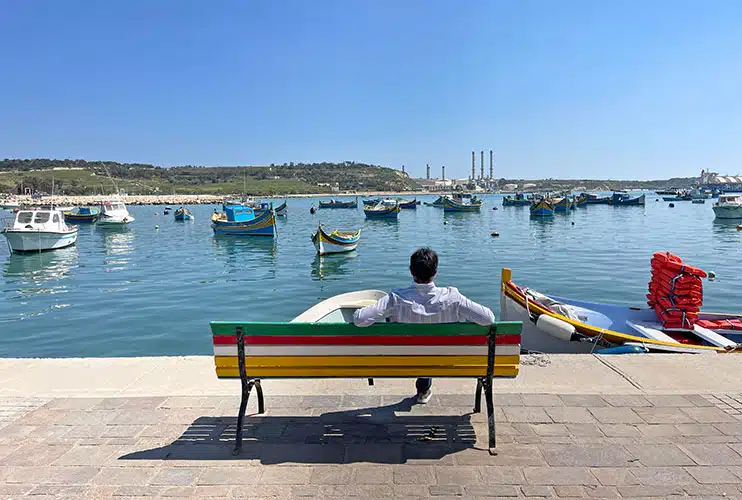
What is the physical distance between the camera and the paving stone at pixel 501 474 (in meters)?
3.55

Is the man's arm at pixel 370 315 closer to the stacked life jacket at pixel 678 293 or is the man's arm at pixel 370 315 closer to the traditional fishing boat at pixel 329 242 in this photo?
the stacked life jacket at pixel 678 293

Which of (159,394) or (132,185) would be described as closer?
(159,394)

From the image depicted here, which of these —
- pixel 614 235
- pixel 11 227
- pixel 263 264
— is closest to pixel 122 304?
pixel 263 264

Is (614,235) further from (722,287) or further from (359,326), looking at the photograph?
(359,326)

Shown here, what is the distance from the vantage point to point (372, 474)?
3666 millimetres

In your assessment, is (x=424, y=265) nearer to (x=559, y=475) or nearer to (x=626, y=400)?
(x=559, y=475)

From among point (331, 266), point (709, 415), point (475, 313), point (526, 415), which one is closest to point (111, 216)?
point (331, 266)

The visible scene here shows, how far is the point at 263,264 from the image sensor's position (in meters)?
27.9

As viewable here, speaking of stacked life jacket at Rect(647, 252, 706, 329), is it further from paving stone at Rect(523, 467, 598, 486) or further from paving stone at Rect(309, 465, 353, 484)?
paving stone at Rect(309, 465, 353, 484)

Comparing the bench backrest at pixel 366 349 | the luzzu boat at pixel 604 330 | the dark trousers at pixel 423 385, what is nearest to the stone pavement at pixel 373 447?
the dark trousers at pixel 423 385

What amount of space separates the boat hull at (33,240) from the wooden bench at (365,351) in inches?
1322

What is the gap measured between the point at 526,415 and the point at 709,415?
5.39 feet

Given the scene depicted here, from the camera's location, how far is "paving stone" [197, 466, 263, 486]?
11.8 feet

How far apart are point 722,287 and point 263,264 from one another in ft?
68.8
